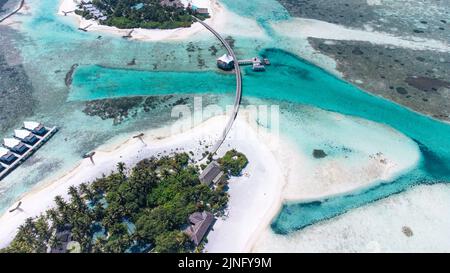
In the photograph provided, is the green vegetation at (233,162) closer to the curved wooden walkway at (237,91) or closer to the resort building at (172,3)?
the curved wooden walkway at (237,91)

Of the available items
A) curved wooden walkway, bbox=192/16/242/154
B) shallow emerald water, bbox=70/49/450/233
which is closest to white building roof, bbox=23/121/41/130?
shallow emerald water, bbox=70/49/450/233

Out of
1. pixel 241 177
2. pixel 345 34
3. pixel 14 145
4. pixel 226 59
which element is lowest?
pixel 241 177

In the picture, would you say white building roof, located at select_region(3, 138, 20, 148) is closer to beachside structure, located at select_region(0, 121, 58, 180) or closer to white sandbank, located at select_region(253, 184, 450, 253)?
beachside structure, located at select_region(0, 121, 58, 180)

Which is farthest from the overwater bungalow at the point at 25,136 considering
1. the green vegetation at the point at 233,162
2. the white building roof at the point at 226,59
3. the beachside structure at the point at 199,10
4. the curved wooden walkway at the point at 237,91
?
the beachside structure at the point at 199,10

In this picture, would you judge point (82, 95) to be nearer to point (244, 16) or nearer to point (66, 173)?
point (66, 173)

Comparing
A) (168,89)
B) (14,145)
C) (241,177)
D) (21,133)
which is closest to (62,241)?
(14,145)

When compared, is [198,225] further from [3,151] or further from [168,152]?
[3,151]
